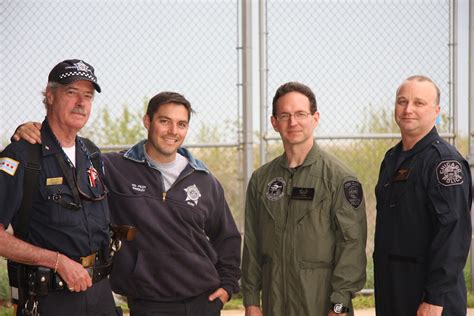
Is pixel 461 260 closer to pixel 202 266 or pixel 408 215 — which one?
pixel 408 215

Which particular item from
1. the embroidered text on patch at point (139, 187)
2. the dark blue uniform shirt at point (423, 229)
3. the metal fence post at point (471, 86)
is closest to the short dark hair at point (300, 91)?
the dark blue uniform shirt at point (423, 229)

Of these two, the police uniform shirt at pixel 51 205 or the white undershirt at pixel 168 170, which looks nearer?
the police uniform shirt at pixel 51 205

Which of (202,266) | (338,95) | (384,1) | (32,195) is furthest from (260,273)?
(384,1)

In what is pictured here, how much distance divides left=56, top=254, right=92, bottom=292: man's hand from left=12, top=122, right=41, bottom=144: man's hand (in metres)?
0.59

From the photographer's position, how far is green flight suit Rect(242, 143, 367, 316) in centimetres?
345

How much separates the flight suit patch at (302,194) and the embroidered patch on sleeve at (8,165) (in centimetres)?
144

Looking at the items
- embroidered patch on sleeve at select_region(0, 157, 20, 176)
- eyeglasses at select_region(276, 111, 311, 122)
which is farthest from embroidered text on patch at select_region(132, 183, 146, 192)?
eyeglasses at select_region(276, 111, 311, 122)

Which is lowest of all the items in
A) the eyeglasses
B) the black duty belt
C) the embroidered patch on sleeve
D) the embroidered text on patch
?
the black duty belt

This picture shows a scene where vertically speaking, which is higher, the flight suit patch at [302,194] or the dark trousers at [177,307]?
the flight suit patch at [302,194]

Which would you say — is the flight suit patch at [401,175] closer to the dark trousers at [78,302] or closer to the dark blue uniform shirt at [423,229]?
the dark blue uniform shirt at [423,229]

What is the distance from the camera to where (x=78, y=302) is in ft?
10.9

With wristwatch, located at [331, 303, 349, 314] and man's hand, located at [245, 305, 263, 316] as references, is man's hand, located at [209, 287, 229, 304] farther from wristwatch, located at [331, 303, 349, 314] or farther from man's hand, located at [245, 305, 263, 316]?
wristwatch, located at [331, 303, 349, 314]

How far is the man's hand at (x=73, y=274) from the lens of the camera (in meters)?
3.18

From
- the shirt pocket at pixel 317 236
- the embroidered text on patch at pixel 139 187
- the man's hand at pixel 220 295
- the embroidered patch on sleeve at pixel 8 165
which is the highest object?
the embroidered patch on sleeve at pixel 8 165
